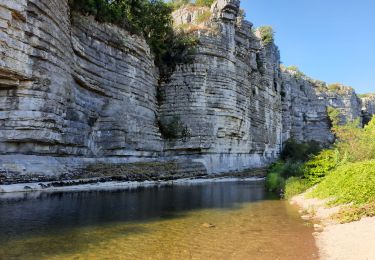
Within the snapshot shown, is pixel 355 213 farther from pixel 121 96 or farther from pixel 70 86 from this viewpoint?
pixel 121 96

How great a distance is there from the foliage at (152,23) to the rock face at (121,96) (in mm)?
1166

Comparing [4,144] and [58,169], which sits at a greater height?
[4,144]

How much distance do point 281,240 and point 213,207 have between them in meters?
6.19

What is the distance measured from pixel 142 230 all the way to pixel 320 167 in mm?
15089

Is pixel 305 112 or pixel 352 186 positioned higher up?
pixel 305 112

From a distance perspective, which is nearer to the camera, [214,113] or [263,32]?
[214,113]

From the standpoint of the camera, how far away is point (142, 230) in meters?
10.7

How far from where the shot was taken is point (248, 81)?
45250 mm

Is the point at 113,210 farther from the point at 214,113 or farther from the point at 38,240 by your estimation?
the point at 214,113

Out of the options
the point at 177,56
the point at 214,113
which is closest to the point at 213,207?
the point at 214,113

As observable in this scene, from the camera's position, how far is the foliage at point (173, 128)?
35125 mm

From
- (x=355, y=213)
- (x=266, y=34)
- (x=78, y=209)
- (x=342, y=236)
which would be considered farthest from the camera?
(x=266, y=34)

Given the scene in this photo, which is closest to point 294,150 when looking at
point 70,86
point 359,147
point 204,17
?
point 204,17

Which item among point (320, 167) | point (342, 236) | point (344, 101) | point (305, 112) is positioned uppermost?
point (344, 101)
